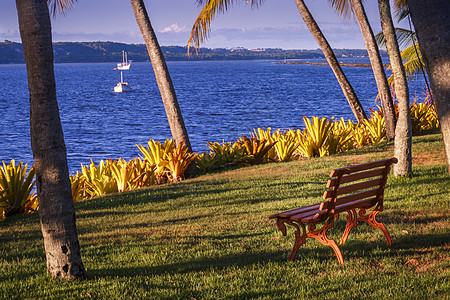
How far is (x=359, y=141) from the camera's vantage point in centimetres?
1387

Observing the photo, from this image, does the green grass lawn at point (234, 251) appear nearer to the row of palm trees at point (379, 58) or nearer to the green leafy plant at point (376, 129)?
the row of palm trees at point (379, 58)

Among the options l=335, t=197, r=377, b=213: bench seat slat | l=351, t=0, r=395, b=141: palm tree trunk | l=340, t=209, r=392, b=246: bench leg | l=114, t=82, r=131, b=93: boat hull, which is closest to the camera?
l=335, t=197, r=377, b=213: bench seat slat

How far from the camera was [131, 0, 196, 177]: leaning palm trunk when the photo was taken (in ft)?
35.9

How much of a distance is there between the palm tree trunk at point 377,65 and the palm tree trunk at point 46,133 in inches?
428

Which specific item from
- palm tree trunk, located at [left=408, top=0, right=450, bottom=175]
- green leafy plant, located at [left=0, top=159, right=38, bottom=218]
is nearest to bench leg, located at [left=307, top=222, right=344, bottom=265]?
palm tree trunk, located at [left=408, top=0, right=450, bottom=175]

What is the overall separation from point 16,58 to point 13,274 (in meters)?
210

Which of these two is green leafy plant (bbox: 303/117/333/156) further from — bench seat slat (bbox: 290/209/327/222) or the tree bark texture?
bench seat slat (bbox: 290/209/327/222)

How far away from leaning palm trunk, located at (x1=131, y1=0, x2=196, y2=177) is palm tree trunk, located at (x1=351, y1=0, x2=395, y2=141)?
5.62 metres

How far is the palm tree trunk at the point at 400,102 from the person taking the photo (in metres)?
7.99

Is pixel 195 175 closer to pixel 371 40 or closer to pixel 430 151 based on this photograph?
pixel 430 151

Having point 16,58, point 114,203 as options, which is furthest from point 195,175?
point 16,58

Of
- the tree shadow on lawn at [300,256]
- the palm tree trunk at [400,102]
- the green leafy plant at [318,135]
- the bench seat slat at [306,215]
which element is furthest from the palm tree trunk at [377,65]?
the bench seat slat at [306,215]

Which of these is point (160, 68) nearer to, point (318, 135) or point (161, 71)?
point (161, 71)

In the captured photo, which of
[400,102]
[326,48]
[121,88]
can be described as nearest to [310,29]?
[326,48]
